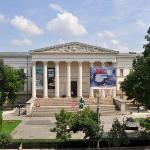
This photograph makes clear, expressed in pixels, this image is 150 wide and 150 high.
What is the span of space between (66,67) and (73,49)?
15.0ft

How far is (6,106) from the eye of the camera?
88500 millimetres

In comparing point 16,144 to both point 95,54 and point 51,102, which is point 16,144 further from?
point 95,54

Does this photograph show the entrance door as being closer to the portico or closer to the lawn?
the portico

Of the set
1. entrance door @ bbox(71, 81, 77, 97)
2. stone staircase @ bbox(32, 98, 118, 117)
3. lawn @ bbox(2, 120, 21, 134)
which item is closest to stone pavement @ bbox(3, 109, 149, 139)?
lawn @ bbox(2, 120, 21, 134)

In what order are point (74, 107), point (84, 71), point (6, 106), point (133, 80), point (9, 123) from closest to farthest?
point (9, 123) < point (133, 80) < point (74, 107) < point (6, 106) < point (84, 71)

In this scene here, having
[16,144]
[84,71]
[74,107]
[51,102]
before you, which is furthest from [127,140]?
[84,71]

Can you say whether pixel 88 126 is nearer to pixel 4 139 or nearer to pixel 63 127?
pixel 63 127

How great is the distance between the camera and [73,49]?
9131 centimetres

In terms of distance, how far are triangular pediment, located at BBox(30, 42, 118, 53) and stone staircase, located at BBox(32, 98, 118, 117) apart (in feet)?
32.0

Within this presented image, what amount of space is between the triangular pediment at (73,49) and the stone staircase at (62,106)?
975 cm

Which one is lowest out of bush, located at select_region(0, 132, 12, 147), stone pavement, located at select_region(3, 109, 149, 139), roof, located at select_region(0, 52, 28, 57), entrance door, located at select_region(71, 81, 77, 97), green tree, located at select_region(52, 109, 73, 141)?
stone pavement, located at select_region(3, 109, 149, 139)

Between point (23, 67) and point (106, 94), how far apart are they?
62.4 ft

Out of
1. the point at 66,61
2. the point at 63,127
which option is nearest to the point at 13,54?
the point at 66,61

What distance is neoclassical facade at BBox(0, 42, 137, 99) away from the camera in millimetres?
91000
